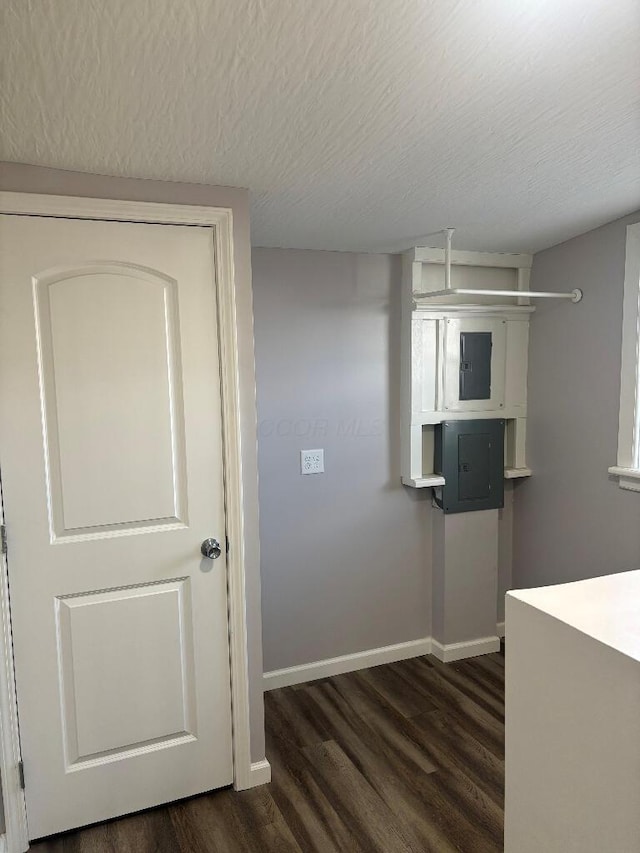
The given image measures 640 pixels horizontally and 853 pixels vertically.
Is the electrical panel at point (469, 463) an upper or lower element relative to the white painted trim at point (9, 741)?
upper

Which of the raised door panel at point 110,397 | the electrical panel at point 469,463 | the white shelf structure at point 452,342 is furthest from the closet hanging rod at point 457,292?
the raised door panel at point 110,397

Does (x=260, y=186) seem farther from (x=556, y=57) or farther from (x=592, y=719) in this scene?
(x=592, y=719)

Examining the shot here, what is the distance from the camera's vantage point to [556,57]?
4.56 feet

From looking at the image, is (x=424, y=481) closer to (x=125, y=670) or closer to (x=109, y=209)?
(x=125, y=670)

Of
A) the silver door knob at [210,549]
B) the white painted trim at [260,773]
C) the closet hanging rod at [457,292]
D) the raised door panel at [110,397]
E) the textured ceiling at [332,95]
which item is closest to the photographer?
the textured ceiling at [332,95]

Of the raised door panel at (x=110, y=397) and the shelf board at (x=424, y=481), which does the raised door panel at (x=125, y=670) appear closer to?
the raised door panel at (x=110, y=397)

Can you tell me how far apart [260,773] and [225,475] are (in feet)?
3.71

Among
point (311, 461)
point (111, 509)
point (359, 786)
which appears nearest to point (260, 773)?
point (359, 786)

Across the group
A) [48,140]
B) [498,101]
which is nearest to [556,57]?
[498,101]

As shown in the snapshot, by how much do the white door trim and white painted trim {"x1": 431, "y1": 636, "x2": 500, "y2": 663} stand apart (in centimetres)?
128

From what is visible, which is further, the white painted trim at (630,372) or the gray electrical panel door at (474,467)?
the gray electrical panel door at (474,467)

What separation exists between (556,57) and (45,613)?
212 cm

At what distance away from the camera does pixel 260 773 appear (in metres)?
2.15

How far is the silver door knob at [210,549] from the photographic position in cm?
202
